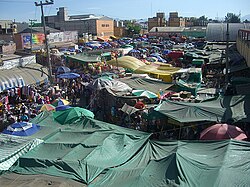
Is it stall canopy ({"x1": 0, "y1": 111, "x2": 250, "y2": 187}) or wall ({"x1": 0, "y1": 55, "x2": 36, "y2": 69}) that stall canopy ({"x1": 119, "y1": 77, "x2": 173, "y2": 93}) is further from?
wall ({"x1": 0, "y1": 55, "x2": 36, "y2": 69})

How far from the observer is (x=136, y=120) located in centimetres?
1291

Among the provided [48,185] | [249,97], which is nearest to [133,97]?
[249,97]

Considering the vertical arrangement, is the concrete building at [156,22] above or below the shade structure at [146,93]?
above

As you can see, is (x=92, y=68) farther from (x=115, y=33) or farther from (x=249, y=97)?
(x=115, y=33)

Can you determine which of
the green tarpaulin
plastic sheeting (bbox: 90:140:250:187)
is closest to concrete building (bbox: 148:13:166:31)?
the green tarpaulin

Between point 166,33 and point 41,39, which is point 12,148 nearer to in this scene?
point 41,39

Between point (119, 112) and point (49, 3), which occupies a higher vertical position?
point (49, 3)

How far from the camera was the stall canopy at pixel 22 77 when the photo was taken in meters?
16.2

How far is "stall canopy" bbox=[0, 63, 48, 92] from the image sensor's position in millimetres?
16156

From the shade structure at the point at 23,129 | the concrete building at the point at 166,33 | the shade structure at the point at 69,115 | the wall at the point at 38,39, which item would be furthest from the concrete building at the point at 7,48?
the concrete building at the point at 166,33

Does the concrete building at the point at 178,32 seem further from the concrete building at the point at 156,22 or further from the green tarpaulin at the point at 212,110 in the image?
the green tarpaulin at the point at 212,110

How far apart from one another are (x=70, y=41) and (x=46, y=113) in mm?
32023

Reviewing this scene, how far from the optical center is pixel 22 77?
17234mm

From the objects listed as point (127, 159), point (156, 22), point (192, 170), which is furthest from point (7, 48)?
point (156, 22)
